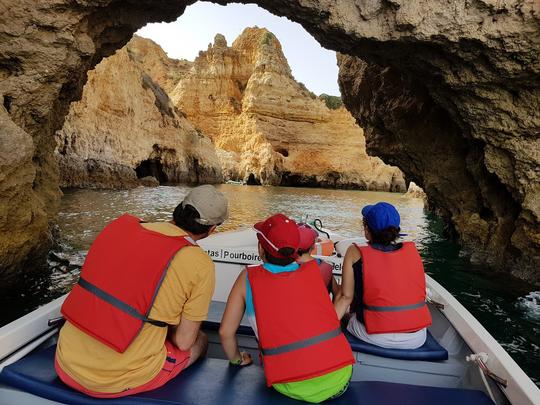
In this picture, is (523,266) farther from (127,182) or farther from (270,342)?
(127,182)

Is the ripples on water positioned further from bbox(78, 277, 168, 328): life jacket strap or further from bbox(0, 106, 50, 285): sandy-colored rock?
bbox(78, 277, 168, 328): life jacket strap

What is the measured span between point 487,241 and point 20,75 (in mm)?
8945

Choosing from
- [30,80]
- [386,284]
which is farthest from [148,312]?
[30,80]

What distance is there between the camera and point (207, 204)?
2.07 m

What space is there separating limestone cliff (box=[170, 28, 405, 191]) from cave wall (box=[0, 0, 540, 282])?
130ft

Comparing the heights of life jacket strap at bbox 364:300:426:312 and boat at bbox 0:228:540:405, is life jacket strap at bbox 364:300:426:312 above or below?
above

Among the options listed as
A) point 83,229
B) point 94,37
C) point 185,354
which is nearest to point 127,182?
point 83,229

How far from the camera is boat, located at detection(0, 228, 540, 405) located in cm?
203

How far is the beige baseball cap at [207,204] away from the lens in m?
2.07

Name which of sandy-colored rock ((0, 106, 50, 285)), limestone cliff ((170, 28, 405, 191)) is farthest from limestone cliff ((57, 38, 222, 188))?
sandy-colored rock ((0, 106, 50, 285))

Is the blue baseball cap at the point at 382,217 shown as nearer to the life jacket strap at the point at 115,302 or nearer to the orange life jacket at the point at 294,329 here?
the orange life jacket at the point at 294,329

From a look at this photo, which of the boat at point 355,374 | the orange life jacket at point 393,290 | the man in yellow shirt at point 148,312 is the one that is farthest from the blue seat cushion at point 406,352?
the man in yellow shirt at point 148,312

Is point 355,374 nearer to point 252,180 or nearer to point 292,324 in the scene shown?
point 292,324

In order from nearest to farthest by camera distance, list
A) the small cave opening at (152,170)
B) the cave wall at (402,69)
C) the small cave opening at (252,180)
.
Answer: the cave wall at (402,69)
the small cave opening at (152,170)
the small cave opening at (252,180)
